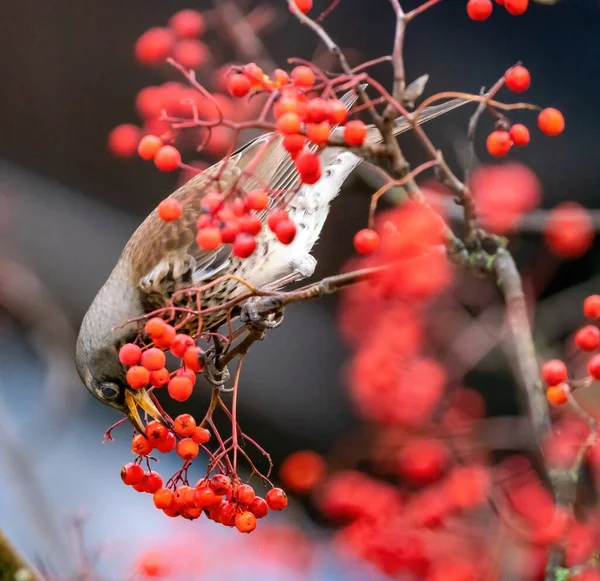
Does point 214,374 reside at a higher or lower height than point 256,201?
lower

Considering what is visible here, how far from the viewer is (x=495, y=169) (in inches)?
39.6

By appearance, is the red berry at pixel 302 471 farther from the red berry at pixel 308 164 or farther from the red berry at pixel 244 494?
the red berry at pixel 308 164

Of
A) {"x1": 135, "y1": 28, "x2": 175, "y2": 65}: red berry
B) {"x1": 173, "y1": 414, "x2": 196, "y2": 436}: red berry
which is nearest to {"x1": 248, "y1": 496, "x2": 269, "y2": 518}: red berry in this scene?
{"x1": 173, "y1": 414, "x2": 196, "y2": 436}: red berry

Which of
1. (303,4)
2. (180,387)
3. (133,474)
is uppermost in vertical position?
(303,4)

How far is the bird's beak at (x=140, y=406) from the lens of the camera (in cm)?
91

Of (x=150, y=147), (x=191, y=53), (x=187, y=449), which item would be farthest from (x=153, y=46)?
(x=187, y=449)

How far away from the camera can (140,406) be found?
0.97m

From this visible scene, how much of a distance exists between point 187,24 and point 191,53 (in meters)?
0.04

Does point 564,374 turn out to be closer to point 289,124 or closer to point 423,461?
point 289,124

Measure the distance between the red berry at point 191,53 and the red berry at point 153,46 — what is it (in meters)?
0.02

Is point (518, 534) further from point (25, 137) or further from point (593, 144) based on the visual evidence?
point (25, 137)

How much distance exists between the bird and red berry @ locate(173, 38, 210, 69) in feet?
0.44

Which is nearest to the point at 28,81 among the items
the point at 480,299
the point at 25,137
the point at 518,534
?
the point at 25,137

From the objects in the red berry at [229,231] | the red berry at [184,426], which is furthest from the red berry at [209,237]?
the red berry at [184,426]
